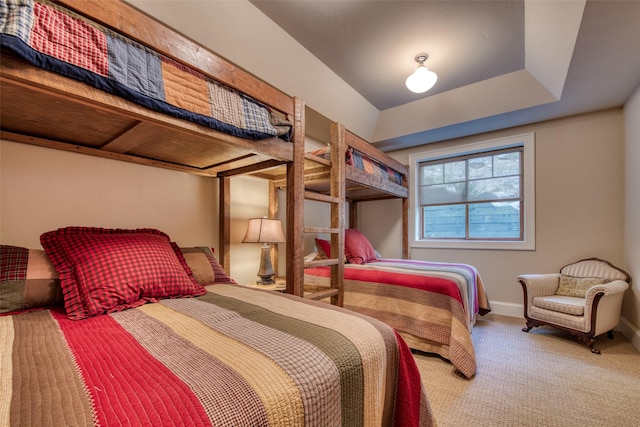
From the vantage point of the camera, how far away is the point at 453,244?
12.6ft

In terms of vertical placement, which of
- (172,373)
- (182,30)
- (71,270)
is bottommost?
(172,373)

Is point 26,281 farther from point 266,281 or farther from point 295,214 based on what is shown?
point 266,281

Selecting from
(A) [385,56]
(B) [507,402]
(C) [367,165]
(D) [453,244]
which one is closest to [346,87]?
(A) [385,56]

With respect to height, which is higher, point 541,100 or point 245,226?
Answer: point 541,100

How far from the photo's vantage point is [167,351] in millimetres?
797

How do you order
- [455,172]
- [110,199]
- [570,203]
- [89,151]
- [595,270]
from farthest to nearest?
[455,172], [570,203], [595,270], [110,199], [89,151]

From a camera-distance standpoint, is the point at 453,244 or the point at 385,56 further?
the point at 453,244

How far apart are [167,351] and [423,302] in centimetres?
209

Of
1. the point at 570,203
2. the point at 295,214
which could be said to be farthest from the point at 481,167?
the point at 295,214

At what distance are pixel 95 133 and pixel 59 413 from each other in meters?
1.63

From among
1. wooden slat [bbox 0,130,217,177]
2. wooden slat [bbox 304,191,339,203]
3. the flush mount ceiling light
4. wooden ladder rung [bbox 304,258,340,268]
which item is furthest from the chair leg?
wooden slat [bbox 0,130,217,177]

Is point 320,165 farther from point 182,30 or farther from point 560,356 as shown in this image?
point 560,356

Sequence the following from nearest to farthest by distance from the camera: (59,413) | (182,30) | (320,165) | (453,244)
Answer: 1. (59,413)
2. (182,30)
3. (320,165)
4. (453,244)

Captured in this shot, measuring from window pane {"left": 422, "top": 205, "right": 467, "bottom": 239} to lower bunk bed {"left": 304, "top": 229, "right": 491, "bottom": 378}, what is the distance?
1.14 meters
